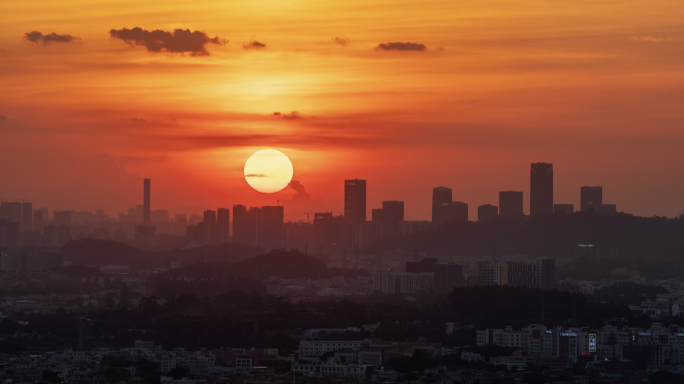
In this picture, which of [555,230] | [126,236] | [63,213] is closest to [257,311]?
[555,230]

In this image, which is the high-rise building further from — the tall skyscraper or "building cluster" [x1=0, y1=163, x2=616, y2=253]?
the tall skyscraper

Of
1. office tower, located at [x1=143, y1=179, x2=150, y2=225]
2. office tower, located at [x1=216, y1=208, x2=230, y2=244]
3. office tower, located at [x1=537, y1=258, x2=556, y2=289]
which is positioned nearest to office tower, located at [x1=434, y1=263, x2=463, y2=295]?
office tower, located at [x1=537, y1=258, x2=556, y2=289]

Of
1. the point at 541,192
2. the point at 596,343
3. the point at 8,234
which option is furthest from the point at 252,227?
the point at 596,343

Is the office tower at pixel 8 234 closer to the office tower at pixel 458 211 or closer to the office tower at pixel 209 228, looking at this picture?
the office tower at pixel 209 228

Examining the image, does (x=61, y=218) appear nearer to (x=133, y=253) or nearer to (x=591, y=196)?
(x=133, y=253)

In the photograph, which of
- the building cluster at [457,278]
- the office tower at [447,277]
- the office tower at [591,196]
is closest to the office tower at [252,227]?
the office tower at [591,196]

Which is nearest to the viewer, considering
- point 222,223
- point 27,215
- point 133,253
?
point 133,253
